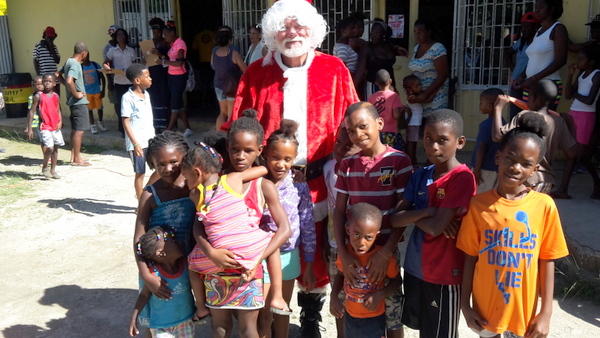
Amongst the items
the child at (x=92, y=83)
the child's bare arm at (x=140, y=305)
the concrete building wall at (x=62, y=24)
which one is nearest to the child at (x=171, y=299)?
the child's bare arm at (x=140, y=305)

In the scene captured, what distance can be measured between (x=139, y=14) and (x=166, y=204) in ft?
26.8

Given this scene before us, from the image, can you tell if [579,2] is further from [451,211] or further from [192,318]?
[192,318]

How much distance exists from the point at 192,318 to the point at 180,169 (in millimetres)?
691

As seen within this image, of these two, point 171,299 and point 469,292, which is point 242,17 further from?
point 469,292

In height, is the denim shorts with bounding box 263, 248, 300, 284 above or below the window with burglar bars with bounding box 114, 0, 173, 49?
below

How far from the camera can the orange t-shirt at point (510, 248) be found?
2.07 meters

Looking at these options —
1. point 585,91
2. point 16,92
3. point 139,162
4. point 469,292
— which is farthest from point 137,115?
point 16,92

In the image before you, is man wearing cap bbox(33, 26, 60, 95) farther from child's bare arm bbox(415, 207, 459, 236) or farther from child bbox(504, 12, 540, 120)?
child's bare arm bbox(415, 207, 459, 236)

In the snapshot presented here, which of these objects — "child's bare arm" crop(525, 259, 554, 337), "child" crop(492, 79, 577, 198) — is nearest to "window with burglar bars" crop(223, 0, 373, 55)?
"child" crop(492, 79, 577, 198)

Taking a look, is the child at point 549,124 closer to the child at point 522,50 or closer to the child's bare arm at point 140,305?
the child at point 522,50

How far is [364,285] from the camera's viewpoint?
2395 millimetres

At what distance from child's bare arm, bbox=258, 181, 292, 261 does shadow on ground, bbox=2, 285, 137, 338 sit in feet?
4.63

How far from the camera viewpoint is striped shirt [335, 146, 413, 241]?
239 centimetres

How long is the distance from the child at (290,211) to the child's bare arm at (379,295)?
44 cm
